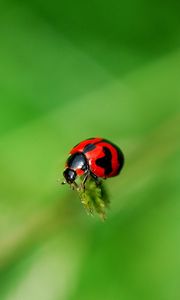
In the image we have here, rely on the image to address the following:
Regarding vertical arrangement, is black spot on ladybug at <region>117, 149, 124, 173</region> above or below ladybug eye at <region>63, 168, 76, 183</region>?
below

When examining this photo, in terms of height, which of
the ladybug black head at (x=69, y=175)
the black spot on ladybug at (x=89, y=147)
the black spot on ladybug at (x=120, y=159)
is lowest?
the black spot on ladybug at (x=120, y=159)

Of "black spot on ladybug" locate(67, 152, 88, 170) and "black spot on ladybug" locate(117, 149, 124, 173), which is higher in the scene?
"black spot on ladybug" locate(67, 152, 88, 170)

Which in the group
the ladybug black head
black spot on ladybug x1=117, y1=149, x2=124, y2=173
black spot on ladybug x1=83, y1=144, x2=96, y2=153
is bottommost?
black spot on ladybug x1=117, y1=149, x2=124, y2=173

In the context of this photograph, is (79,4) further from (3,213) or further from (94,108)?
(3,213)

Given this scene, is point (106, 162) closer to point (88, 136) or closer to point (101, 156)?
point (101, 156)

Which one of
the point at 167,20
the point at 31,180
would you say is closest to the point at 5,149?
the point at 31,180

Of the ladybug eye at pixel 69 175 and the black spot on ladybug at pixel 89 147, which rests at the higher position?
the black spot on ladybug at pixel 89 147
